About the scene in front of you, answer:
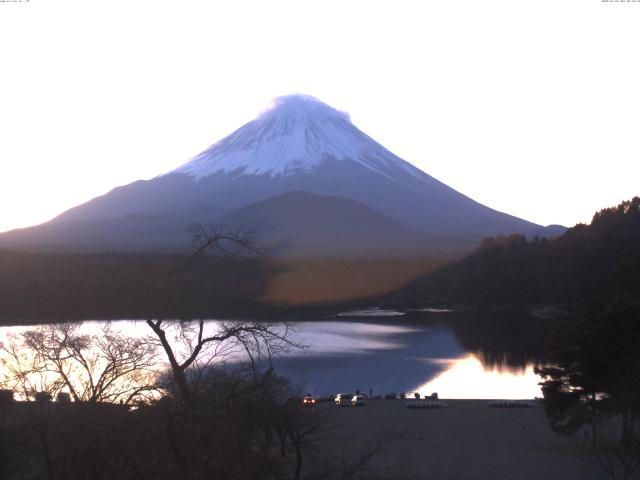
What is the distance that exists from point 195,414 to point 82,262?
46.1ft

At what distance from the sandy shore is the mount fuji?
30805 millimetres

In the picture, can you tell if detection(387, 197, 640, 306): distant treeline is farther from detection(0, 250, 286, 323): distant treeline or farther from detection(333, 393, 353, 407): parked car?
→ detection(333, 393, 353, 407): parked car

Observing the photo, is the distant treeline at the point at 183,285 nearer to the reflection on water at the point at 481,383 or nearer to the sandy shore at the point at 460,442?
the sandy shore at the point at 460,442

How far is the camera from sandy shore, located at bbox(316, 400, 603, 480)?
6426mm

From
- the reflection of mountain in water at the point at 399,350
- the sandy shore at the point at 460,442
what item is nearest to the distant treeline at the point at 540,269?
the reflection of mountain in water at the point at 399,350

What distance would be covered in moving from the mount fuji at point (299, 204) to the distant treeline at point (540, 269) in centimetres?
1066

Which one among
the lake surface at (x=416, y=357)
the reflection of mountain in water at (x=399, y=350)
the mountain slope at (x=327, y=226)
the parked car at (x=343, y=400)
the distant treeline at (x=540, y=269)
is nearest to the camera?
the parked car at (x=343, y=400)

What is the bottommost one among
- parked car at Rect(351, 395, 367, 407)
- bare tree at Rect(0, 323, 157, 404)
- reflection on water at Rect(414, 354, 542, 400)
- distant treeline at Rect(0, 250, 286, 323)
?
reflection on water at Rect(414, 354, 542, 400)

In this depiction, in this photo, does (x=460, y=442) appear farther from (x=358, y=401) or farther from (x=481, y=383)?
(x=481, y=383)

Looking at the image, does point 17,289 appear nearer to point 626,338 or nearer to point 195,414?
point 626,338

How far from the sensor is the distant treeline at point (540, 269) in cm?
2716

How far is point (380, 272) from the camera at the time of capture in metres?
33.8

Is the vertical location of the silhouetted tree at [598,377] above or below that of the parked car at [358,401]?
above

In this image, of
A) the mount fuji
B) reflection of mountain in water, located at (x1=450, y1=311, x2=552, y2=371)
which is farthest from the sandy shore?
the mount fuji
